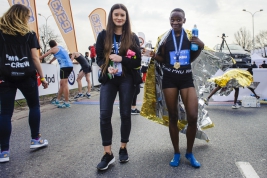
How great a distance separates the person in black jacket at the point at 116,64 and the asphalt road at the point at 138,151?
1.15 feet

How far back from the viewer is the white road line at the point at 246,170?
296 centimetres

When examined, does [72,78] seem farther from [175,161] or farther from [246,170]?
[246,170]

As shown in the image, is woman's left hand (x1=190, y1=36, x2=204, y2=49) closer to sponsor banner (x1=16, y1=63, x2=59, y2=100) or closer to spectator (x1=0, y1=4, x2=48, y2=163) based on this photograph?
spectator (x1=0, y1=4, x2=48, y2=163)

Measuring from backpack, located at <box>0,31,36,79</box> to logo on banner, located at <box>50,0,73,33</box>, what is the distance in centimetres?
998

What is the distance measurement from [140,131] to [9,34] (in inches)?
109

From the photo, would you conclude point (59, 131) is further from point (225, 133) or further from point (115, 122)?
point (225, 133)

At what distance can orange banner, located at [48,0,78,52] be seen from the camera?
12.9 metres

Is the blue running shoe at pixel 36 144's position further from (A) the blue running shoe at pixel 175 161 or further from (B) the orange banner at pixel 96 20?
(B) the orange banner at pixel 96 20

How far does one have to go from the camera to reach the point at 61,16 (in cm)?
1309

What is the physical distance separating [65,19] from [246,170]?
38.4ft

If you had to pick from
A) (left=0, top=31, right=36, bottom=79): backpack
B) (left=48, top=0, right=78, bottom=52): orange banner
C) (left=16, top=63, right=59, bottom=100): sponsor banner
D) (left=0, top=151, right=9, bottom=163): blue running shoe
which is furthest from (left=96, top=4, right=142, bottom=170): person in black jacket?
(left=48, top=0, right=78, bottom=52): orange banner

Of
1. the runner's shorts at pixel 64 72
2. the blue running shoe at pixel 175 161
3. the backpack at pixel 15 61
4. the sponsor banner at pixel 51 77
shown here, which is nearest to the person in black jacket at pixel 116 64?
the blue running shoe at pixel 175 161

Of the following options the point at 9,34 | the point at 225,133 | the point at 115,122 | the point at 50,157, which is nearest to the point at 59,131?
the point at 115,122

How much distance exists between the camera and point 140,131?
5.20 meters
